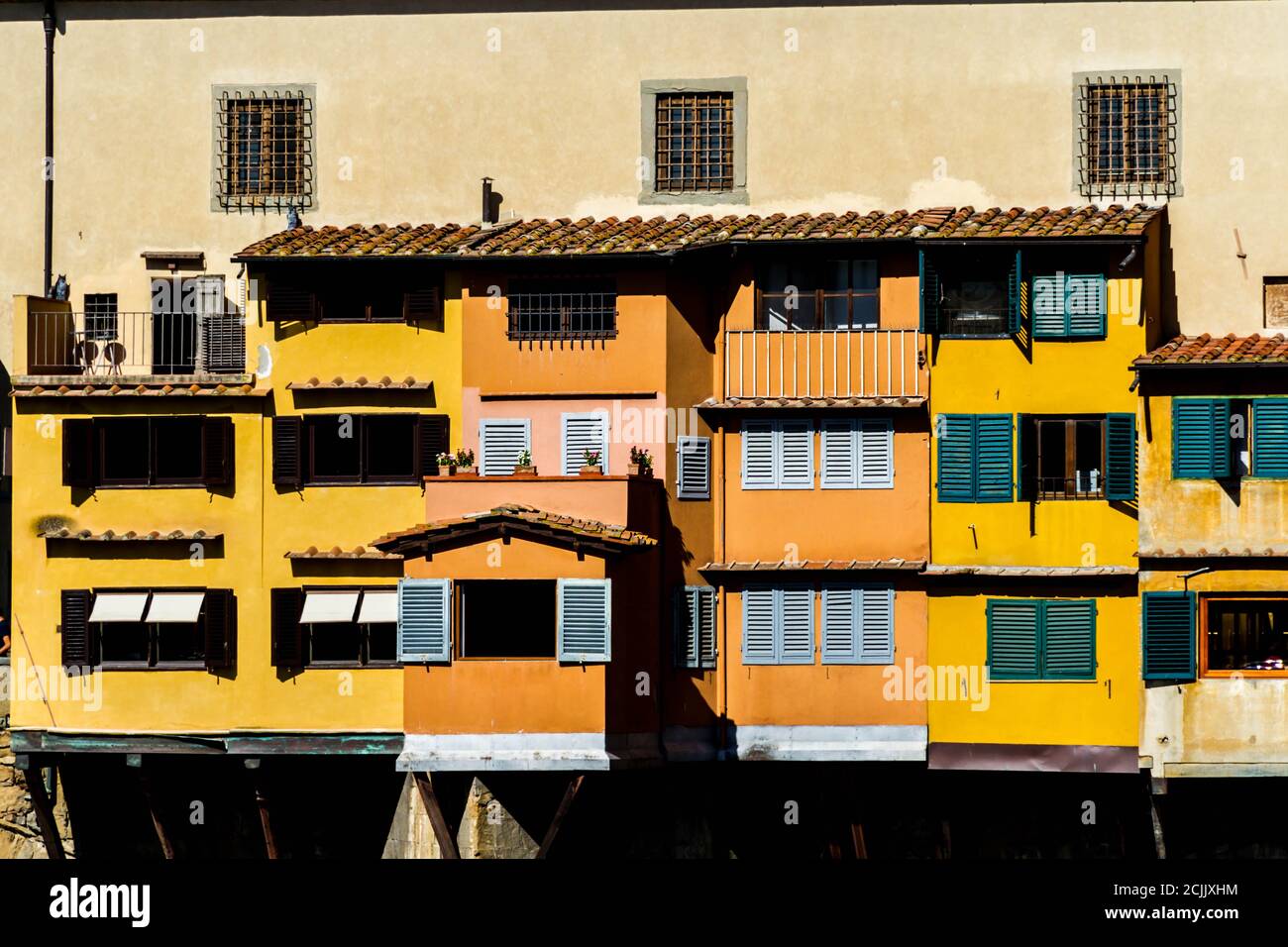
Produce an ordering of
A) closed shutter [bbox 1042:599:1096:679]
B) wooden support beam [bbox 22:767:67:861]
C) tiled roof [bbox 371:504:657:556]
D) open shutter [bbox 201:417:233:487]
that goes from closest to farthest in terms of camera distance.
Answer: tiled roof [bbox 371:504:657:556] → closed shutter [bbox 1042:599:1096:679] → open shutter [bbox 201:417:233:487] → wooden support beam [bbox 22:767:67:861]

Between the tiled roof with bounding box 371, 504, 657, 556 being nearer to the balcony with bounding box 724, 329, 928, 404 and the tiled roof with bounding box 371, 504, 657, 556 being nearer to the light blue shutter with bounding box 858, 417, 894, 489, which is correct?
the balcony with bounding box 724, 329, 928, 404

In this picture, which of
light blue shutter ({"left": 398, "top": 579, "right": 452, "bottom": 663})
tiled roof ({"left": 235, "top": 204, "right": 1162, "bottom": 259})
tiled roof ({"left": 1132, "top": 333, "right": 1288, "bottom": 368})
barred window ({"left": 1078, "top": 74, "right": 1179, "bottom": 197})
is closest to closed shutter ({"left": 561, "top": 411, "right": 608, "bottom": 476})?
tiled roof ({"left": 235, "top": 204, "right": 1162, "bottom": 259})

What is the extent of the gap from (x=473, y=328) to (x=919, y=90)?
8.84 meters

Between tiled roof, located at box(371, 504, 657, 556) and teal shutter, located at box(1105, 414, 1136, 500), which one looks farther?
teal shutter, located at box(1105, 414, 1136, 500)

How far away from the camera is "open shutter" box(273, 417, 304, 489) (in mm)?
52781

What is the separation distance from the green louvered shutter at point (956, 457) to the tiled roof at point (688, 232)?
293cm

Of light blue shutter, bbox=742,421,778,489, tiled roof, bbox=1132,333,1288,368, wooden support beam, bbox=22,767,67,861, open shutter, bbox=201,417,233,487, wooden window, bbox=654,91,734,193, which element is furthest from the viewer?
wooden window, bbox=654,91,734,193

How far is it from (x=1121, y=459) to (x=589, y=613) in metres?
8.65

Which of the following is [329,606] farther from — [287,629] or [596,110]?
[596,110]

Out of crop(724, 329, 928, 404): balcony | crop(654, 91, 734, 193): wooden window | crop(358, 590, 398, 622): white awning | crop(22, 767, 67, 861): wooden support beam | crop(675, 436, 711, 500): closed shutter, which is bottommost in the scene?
crop(22, 767, 67, 861): wooden support beam

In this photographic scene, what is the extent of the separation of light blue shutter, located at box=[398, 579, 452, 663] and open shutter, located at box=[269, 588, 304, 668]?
7.48ft

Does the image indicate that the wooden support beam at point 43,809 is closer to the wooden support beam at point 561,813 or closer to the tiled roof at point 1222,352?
the wooden support beam at point 561,813

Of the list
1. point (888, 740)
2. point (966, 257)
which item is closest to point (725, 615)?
point (888, 740)

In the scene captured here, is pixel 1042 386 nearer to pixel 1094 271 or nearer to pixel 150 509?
pixel 1094 271
